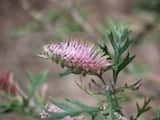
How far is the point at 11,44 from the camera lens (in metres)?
2.86

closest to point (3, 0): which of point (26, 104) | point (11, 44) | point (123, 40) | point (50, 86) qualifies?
point (11, 44)

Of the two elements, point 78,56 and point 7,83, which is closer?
point 78,56

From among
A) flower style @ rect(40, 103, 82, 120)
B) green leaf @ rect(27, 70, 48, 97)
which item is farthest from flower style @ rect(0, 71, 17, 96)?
flower style @ rect(40, 103, 82, 120)

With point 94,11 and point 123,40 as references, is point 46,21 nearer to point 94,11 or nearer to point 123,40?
point 123,40

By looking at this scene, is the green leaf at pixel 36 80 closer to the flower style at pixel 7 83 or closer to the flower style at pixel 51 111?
the flower style at pixel 7 83

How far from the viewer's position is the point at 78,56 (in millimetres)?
495

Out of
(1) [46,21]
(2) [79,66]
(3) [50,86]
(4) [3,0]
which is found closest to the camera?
(2) [79,66]

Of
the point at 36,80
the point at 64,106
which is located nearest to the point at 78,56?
the point at 64,106

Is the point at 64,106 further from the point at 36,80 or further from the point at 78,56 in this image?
the point at 36,80

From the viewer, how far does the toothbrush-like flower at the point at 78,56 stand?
49 centimetres

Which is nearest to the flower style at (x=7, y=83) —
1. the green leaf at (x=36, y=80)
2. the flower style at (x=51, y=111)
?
the green leaf at (x=36, y=80)

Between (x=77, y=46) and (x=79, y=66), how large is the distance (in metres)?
0.02

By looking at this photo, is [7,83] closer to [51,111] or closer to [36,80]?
[36,80]

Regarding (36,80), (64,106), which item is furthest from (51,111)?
(36,80)
